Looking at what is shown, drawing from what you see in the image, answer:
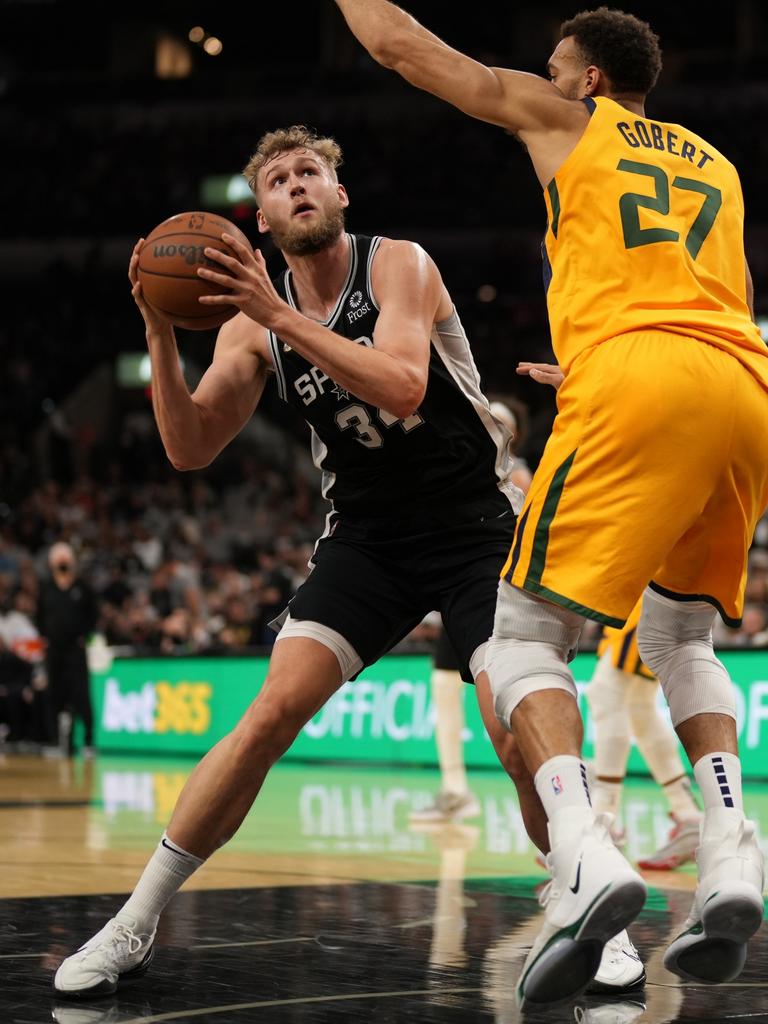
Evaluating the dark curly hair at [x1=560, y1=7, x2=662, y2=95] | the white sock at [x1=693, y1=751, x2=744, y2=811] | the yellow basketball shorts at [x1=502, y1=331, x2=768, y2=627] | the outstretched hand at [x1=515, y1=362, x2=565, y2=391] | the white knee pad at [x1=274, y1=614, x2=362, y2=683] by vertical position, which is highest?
the dark curly hair at [x1=560, y1=7, x2=662, y2=95]

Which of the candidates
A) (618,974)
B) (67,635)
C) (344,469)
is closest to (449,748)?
(344,469)

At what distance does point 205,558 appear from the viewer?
21109 mm

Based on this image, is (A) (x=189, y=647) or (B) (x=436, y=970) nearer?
(B) (x=436, y=970)

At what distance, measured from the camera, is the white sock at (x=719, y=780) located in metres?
3.45

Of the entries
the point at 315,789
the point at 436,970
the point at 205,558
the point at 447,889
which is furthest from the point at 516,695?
the point at 205,558

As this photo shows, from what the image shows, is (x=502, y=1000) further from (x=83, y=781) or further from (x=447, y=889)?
(x=83, y=781)

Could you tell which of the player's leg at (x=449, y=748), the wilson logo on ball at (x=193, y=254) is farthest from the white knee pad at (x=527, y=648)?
the player's leg at (x=449, y=748)

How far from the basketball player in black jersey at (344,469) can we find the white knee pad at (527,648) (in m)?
0.53

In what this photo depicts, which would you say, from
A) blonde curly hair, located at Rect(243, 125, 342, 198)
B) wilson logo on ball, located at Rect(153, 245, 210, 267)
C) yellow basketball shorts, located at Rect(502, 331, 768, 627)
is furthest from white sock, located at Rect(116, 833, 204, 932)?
blonde curly hair, located at Rect(243, 125, 342, 198)

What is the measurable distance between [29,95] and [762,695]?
24.6 metres

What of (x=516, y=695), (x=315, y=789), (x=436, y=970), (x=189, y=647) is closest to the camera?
(x=516, y=695)

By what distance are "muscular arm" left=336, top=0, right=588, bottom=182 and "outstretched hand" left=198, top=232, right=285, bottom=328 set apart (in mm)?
616

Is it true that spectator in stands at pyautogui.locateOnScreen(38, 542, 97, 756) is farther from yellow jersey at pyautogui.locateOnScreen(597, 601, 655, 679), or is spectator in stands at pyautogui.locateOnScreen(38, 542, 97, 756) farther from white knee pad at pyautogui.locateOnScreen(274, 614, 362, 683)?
white knee pad at pyautogui.locateOnScreen(274, 614, 362, 683)

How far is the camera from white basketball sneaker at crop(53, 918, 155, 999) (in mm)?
3699
